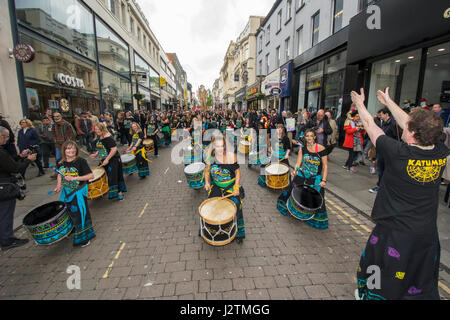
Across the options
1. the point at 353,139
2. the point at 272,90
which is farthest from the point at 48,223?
the point at 272,90

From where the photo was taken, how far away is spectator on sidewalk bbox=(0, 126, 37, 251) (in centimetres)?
347

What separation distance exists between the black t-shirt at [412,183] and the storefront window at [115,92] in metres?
18.6

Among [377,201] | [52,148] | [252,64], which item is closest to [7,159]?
[377,201]

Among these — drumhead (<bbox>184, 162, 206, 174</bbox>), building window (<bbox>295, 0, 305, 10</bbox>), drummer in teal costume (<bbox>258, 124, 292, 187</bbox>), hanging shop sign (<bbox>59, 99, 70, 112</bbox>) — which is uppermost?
building window (<bbox>295, 0, 305, 10</bbox>)

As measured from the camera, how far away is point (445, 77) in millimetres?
7406

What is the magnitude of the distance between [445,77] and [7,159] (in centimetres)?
1194

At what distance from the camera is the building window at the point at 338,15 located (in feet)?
39.4

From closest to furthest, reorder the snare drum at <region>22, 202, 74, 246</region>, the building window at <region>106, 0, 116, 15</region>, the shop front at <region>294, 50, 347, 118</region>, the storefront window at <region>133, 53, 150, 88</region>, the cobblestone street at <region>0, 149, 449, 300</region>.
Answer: the cobblestone street at <region>0, 149, 449, 300</region> → the snare drum at <region>22, 202, 74, 246</region> → the shop front at <region>294, 50, 347, 118</region> → the building window at <region>106, 0, 116, 15</region> → the storefront window at <region>133, 53, 150, 88</region>

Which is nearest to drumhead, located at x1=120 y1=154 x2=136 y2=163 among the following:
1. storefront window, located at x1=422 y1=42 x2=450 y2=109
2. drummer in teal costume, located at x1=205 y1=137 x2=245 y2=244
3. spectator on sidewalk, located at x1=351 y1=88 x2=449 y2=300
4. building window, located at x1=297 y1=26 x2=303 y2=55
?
drummer in teal costume, located at x1=205 y1=137 x2=245 y2=244

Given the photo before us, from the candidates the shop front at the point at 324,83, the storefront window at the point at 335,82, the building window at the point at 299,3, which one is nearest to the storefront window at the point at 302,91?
the shop front at the point at 324,83

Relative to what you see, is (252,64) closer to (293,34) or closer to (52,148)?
(293,34)

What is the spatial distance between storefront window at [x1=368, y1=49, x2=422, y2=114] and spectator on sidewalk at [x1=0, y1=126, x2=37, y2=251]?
1197 cm

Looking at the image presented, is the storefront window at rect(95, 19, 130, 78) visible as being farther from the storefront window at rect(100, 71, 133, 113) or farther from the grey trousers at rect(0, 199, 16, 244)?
the grey trousers at rect(0, 199, 16, 244)

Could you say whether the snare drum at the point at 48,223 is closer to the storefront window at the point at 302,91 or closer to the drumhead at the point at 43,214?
the drumhead at the point at 43,214
